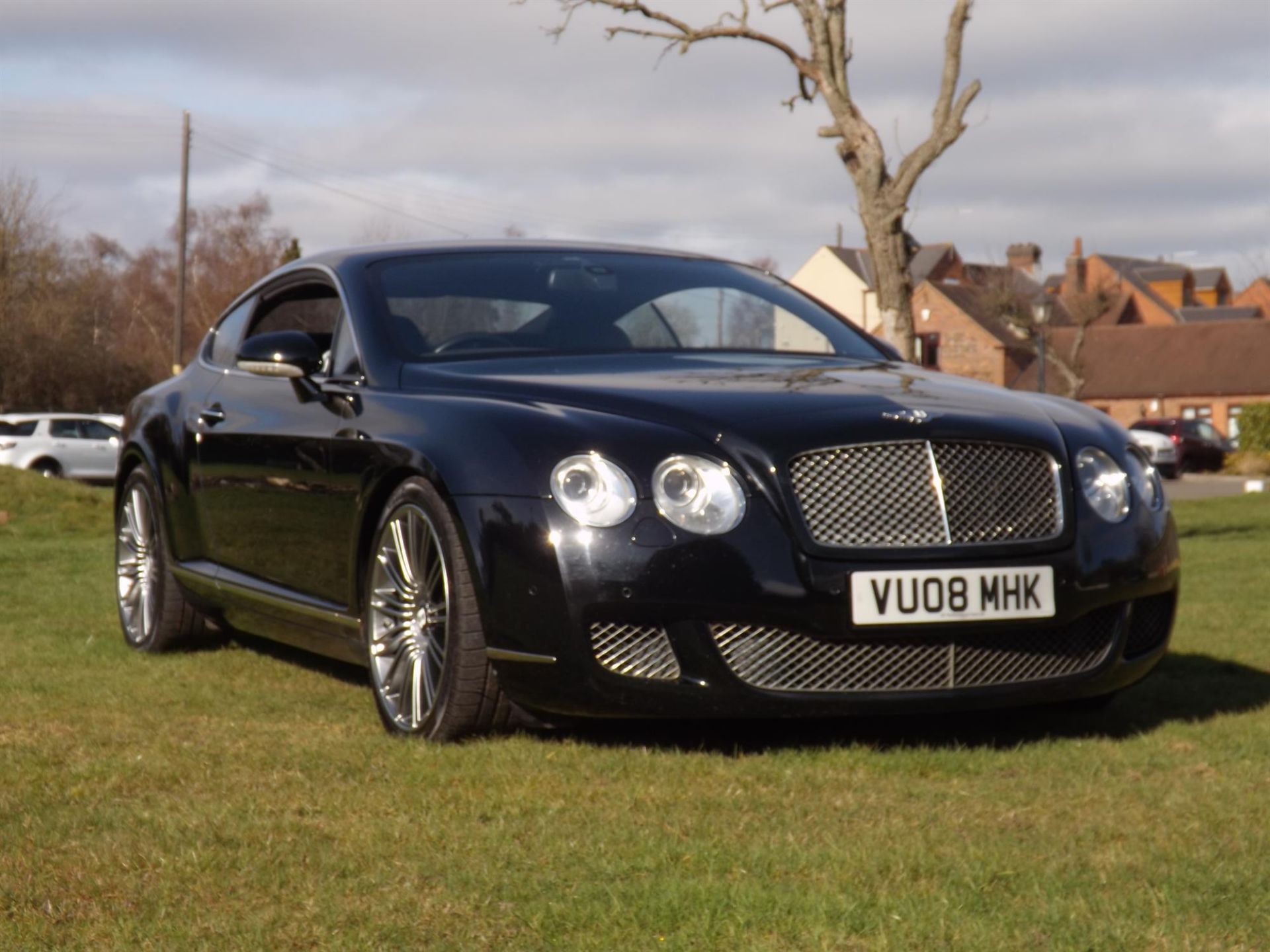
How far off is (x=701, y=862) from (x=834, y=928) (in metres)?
0.52

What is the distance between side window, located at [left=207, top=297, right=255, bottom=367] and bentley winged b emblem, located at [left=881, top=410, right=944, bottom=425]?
312 centimetres

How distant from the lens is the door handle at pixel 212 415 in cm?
650

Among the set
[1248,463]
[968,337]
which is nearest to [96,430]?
[1248,463]

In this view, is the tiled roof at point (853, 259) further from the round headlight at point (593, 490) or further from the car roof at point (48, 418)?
the round headlight at point (593, 490)

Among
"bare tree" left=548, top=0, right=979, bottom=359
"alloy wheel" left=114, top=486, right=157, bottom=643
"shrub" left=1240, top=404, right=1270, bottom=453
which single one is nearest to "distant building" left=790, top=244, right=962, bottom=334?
"shrub" left=1240, top=404, right=1270, bottom=453

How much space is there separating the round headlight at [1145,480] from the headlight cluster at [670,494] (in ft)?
4.09

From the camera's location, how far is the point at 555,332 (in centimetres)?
577

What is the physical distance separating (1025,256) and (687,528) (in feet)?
327

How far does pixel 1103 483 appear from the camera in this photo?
16.2ft

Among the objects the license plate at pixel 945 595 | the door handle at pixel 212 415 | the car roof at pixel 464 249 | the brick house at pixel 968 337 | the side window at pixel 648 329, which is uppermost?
the brick house at pixel 968 337

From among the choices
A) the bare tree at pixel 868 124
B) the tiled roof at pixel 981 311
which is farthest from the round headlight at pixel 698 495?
the tiled roof at pixel 981 311

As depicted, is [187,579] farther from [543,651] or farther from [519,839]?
[519,839]

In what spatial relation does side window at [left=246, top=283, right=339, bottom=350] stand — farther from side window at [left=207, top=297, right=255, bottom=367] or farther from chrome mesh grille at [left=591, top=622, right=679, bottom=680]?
chrome mesh grille at [left=591, top=622, right=679, bottom=680]

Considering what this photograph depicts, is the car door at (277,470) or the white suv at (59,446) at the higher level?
the car door at (277,470)
